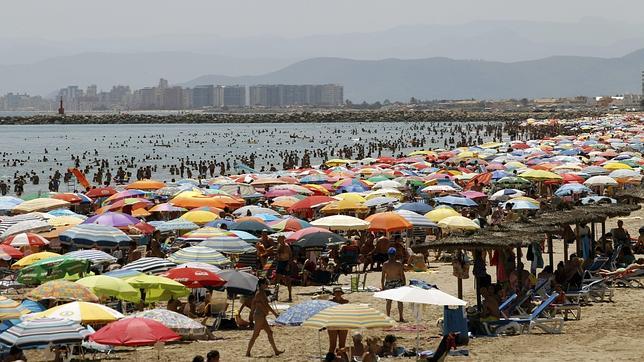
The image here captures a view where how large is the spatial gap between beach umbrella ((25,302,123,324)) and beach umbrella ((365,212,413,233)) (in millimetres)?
8019

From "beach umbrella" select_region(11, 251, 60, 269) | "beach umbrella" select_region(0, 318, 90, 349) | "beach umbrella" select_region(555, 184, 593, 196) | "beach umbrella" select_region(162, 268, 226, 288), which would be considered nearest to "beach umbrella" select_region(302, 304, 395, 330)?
"beach umbrella" select_region(0, 318, 90, 349)

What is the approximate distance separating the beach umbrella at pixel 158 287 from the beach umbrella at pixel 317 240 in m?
4.57

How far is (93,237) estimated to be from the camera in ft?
55.5

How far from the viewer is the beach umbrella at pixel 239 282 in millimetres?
13305

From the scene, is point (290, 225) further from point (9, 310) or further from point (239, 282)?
point (9, 310)

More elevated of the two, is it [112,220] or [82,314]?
[82,314]

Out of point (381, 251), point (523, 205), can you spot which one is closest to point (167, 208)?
point (381, 251)

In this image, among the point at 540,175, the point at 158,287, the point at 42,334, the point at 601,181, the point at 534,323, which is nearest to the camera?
the point at 42,334

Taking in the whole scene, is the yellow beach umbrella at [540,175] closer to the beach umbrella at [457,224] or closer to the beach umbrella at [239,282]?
the beach umbrella at [457,224]

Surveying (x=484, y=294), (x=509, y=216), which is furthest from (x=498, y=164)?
(x=484, y=294)

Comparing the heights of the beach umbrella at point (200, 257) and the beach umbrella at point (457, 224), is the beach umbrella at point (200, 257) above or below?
above

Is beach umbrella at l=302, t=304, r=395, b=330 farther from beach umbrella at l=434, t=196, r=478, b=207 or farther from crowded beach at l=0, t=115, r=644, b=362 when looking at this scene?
beach umbrella at l=434, t=196, r=478, b=207

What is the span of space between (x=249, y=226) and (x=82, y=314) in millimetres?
8300

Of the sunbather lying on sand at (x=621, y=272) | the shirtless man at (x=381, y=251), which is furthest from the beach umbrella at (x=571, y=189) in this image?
the sunbather lying on sand at (x=621, y=272)
